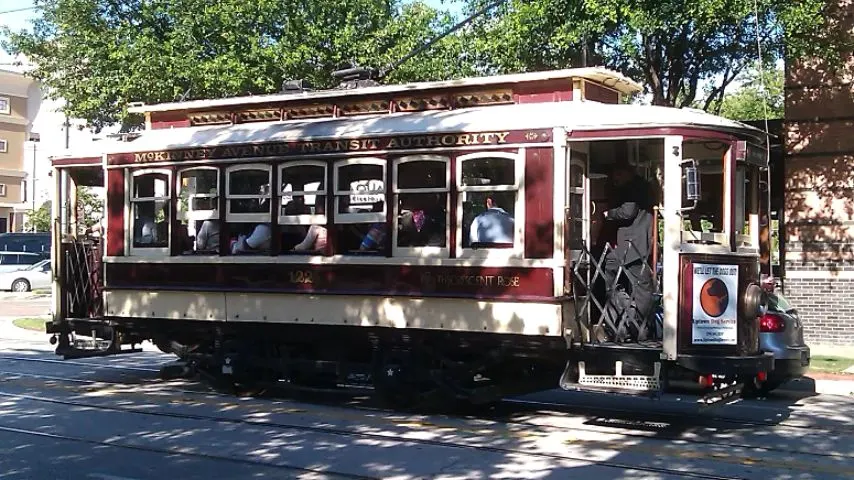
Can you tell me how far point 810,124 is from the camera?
1684 cm

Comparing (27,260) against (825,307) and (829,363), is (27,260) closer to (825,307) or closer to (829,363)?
(825,307)

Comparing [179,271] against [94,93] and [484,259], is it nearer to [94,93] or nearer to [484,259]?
[484,259]

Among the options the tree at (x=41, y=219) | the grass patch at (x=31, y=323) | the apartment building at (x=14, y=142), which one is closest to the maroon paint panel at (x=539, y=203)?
the grass patch at (x=31, y=323)

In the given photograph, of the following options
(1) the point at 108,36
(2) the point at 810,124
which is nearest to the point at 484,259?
(2) the point at 810,124

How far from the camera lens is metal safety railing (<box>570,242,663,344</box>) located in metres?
9.22

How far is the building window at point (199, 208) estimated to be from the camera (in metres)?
11.2

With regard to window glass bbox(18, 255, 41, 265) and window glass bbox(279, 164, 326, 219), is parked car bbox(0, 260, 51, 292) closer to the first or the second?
window glass bbox(18, 255, 41, 265)

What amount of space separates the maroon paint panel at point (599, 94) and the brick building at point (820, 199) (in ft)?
24.5

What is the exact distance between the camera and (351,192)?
10.4m

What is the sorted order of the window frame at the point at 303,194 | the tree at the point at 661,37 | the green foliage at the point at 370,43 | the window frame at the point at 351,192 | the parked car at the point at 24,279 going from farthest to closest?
the parked car at the point at 24,279 < the green foliage at the point at 370,43 < the tree at the point at 661,37 < the window frame at the point at 303,194 < the window frame at the point at 351,192

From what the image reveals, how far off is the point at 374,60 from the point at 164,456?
1360 cm

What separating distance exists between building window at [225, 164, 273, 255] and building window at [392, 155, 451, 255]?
1634 mm

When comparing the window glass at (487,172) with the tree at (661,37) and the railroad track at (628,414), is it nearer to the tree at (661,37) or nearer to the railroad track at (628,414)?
the railroad track at (628,414)

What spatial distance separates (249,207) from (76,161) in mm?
2954
